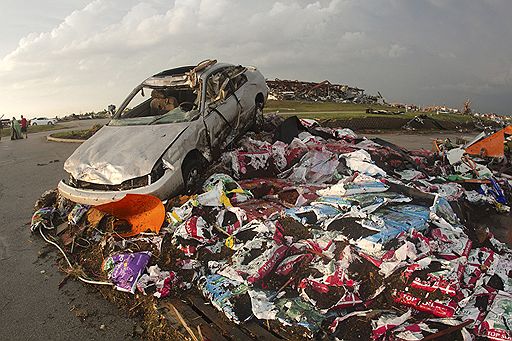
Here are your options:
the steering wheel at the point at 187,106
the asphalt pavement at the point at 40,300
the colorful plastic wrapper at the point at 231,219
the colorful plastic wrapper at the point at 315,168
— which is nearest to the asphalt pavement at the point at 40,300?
the asphalt pavement at the point at 40,300

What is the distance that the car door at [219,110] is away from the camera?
19.9 ft

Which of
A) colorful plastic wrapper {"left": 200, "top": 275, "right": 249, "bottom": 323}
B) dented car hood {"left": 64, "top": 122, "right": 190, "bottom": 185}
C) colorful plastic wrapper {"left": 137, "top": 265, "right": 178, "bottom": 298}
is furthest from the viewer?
dented car hood {"left": 64, "top": 122, "right": 190, "bottom": 185}

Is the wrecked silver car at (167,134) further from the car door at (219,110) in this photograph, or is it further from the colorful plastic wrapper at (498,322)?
the colorful plastic wrapper at (498,322)

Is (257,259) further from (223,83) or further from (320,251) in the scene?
(223,83)

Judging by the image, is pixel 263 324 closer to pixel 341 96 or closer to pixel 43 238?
pixel 43 238

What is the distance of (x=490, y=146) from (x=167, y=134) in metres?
5.91

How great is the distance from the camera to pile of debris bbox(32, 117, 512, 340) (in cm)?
285

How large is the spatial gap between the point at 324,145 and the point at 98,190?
3.69 metres

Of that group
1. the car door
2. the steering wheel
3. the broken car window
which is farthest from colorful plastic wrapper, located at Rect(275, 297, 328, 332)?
the broken car window

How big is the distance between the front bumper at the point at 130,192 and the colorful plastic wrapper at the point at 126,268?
92cm

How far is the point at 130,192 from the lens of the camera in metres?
4.58

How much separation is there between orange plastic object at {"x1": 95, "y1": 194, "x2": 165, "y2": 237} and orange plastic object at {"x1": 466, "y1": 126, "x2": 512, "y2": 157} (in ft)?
19.3

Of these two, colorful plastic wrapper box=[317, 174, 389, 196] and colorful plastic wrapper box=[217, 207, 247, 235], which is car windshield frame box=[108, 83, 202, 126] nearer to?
colorful plastic wrapper box=[217, 207, 247, 235]

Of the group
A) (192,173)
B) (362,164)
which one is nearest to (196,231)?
(192,173)
